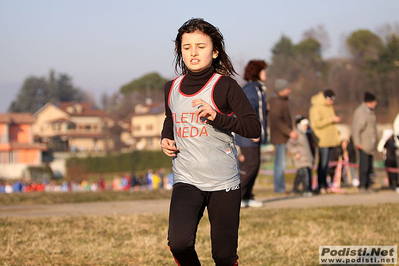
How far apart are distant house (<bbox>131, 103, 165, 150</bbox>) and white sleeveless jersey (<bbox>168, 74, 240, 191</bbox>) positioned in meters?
104

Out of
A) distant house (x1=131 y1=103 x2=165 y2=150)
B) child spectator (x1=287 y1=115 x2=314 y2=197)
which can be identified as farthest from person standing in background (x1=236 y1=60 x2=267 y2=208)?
distant house (x1=131 y1=103 x2=165 y2=150)

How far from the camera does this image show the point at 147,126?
10975 cm

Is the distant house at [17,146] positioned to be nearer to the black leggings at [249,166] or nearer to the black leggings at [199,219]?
the black leggings at [249,166]

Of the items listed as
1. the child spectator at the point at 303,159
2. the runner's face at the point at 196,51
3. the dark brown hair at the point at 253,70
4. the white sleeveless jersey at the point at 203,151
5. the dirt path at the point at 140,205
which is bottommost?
the dirt path at the point at 140,205

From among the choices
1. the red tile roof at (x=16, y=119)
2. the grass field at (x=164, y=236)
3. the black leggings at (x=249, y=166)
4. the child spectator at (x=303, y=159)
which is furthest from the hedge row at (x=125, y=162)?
the grass field at (x=164, y=236)

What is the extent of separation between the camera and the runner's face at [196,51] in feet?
14.5

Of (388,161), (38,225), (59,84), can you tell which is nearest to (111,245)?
(38,225)

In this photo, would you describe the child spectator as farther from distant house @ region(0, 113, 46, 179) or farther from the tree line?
distant house @ region(0, 113, 46, 179)

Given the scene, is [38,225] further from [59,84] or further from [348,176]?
[59,84]

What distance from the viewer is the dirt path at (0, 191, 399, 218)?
29.0 feet

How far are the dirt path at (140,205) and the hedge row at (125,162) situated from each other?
2456 inches

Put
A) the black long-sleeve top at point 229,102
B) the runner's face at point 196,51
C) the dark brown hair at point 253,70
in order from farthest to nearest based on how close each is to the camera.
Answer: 1. the dark brown hair at point 253,70
2. the runner's face at point 196,51
3. the black long-sleeve top at point 229,102

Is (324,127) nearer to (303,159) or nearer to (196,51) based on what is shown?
(303,159)

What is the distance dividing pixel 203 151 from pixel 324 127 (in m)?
8.33
